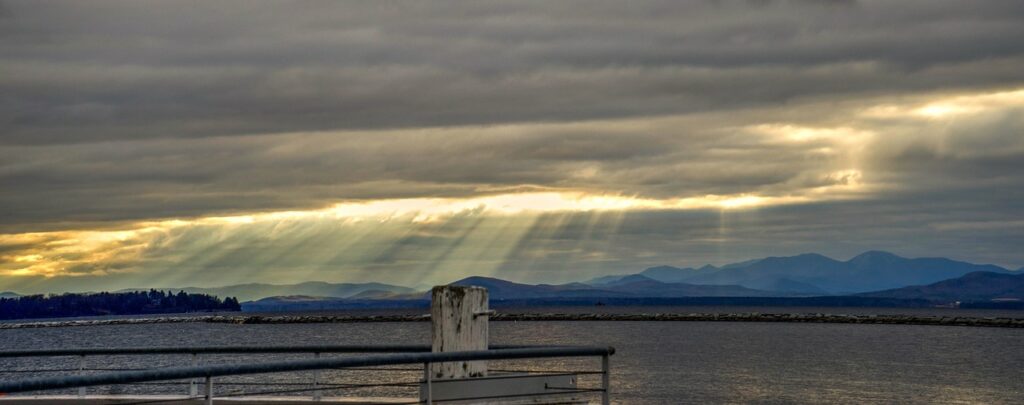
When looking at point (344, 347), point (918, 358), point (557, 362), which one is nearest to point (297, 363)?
point (344, 347)

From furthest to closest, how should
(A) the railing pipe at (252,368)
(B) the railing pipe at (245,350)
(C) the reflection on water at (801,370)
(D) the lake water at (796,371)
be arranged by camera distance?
(C) the reflection on water at (801,370) < (D) the lake water at (796,371) < (B) the railing pipe at (245,350) < (A) the railing pipe at (252,368)

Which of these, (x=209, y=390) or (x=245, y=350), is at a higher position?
(x=245, y=350)

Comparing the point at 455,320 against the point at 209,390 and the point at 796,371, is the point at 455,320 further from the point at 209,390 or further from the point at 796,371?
the point at 796,371

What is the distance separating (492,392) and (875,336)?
167m

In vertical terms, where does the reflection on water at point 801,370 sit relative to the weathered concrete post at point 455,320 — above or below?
below

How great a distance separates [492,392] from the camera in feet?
45.1

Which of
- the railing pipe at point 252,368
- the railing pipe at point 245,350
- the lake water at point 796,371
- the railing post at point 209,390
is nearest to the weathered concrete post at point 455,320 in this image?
the railing pipe at point 245,350

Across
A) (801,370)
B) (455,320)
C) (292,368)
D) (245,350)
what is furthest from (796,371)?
(292,368)

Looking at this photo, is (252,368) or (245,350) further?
(245,350)

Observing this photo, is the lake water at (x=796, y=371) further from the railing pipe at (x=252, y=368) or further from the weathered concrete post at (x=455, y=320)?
the railing pipe at (x=252, y=368)

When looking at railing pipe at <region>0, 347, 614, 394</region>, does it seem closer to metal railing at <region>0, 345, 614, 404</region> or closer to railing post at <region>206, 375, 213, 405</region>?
metal railing at <region>0, 345, 614, 404</region>

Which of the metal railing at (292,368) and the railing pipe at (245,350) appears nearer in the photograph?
the metal railing at (292,368)

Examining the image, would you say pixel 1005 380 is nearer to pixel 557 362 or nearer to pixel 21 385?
pixel 557 362

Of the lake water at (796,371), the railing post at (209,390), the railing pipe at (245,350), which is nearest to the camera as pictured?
the railing post at (209,390)
